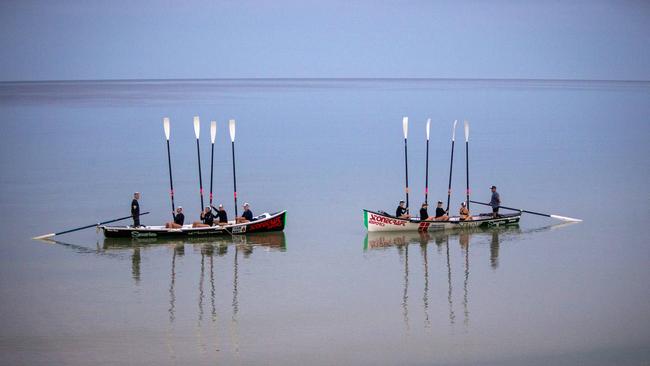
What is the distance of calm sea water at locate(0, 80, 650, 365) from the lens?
776 inches

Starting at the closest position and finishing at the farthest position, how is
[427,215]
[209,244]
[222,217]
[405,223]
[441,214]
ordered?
1. [209,244]
2. [222,217]
3. [405,223]
4. [427,215]
5. [441,214]

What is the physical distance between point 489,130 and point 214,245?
4632 centimetres

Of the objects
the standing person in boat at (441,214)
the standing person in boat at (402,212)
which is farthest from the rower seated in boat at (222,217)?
the standing person in boat at (441,214)

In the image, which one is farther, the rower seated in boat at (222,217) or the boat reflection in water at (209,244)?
the rower seated in boat at (222,217)

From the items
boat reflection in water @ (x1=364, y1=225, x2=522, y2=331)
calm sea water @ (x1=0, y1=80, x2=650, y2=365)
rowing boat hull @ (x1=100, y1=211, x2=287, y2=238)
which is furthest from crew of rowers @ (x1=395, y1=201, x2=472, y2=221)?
rowing boat hull @ (x1=100, y1=211, x2=287, y2=238)

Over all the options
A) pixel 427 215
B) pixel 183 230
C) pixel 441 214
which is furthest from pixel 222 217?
pixel 441 214

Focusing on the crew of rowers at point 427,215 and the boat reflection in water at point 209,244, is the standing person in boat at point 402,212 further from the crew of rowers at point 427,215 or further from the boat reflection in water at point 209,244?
the boat reflection in water at point 209,244

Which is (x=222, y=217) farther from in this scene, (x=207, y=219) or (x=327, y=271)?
(x=327, y=271)

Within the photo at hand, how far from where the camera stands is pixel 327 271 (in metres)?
26.1

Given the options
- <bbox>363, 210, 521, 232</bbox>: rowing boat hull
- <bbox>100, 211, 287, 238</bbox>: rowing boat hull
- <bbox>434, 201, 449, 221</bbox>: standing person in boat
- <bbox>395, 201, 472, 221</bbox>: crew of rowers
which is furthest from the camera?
<bbox>434, 201, 449, 221</bbox>: standing person in boat

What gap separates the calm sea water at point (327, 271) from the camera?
19719mm

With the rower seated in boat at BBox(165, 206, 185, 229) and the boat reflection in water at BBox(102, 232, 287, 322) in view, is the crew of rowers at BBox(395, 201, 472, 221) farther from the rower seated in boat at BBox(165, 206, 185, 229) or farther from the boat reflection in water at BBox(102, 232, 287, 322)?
the rower seated in boat at BBox(165, 206, 185, 229)

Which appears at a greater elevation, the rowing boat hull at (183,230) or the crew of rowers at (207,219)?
the crew of rowers at (207,219)

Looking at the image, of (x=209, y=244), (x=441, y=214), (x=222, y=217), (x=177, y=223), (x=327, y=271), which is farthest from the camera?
(x=441, y=214)
